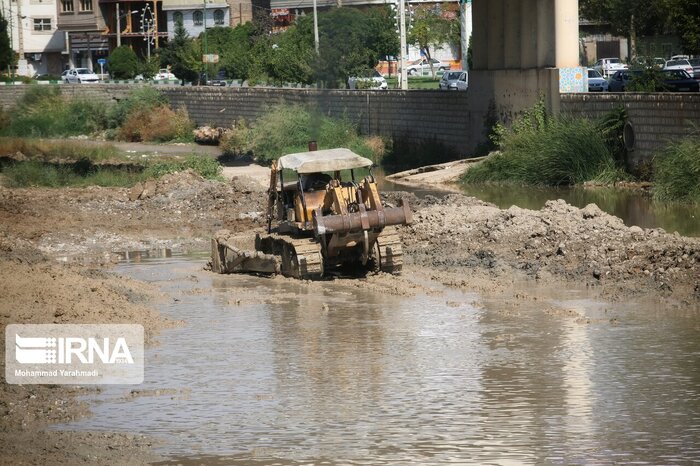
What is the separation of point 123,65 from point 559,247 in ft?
258

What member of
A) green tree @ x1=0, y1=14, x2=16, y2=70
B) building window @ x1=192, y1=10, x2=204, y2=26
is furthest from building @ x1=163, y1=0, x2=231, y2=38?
green tree @ x1=0, y1=14, x2=16, y2=70

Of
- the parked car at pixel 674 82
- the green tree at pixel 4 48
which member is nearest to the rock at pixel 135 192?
the parked car at pixel 674 82

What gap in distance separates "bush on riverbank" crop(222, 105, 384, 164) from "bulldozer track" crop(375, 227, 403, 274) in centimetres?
2451

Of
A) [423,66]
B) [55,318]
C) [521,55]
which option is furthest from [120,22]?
[55,318]

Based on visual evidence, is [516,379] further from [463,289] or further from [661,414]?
[463,289]

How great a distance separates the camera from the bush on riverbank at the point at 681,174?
29.8 metres

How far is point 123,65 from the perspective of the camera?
317ft

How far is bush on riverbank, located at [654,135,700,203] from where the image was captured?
97.7ft

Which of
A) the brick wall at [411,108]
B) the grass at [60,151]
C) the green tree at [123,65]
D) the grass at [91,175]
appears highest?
the green tree at [123,65]

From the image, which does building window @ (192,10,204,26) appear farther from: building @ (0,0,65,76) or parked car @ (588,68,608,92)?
parked car @ (588,68,608,92)

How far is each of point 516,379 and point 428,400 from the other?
134 centimetres

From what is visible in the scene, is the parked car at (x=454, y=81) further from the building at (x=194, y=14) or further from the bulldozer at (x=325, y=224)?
the building at (x=194, y=14)

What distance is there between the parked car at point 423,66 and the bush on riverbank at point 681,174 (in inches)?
2446

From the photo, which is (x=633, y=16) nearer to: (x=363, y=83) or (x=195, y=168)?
(x=363, y=83)
